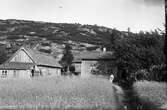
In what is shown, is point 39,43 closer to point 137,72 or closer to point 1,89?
point 137,72

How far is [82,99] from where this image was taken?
19109 millimetres

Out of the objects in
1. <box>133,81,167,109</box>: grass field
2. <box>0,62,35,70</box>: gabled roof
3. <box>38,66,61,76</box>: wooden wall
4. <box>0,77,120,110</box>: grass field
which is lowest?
<box>38,66,61,76</box>: wooden wall

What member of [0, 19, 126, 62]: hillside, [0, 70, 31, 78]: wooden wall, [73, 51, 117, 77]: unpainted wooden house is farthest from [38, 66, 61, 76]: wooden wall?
[0, 19, 126, 62]: hillside

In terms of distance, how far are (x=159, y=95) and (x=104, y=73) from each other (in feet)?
109

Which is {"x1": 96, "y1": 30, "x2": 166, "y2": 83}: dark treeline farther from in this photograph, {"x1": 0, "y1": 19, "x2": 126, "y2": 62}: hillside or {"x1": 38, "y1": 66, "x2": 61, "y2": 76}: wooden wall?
{"x1": 0, "y1": 19, "x2": 126, "y2": 62}: hillside

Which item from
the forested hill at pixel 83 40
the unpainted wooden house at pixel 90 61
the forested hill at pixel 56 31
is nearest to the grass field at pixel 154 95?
the forested hill at pixel 83 40

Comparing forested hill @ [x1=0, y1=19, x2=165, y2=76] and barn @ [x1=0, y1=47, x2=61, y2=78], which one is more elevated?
forested hill @ [x1=0, y1=19, x2=165, y2=76]

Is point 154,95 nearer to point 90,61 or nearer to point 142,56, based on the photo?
point 142,56

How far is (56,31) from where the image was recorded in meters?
169

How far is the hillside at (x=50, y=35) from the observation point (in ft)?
436

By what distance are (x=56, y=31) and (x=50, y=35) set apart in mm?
13303

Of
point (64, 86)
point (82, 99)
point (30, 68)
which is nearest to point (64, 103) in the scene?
point (82, 99)

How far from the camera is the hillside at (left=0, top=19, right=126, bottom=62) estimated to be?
133 metres

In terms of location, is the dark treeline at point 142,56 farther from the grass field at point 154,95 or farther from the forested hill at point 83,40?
the grass field at point 154,95
